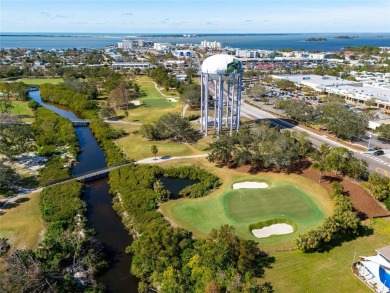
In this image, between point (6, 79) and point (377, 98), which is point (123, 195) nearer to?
point (377, 98)

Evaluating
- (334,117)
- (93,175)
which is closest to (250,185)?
(93,175)

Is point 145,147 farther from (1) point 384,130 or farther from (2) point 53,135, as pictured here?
(1) point 384,130

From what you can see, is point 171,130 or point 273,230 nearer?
point 273,230

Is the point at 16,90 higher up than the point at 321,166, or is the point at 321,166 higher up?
the point at 16,90

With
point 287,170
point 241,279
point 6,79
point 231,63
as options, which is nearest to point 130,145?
point 231,63

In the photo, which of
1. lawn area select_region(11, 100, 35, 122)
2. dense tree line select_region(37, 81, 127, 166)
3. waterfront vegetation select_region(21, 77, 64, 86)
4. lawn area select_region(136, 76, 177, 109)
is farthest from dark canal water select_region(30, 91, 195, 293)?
waterfront vegetation select_region(21, 77, 64, 86)

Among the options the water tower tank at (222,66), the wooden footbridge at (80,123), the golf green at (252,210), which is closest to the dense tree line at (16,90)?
the wooden footbridge at (80,123)

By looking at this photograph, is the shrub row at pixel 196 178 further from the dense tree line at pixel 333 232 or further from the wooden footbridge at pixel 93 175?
the dense tree line at pixel 333 232
